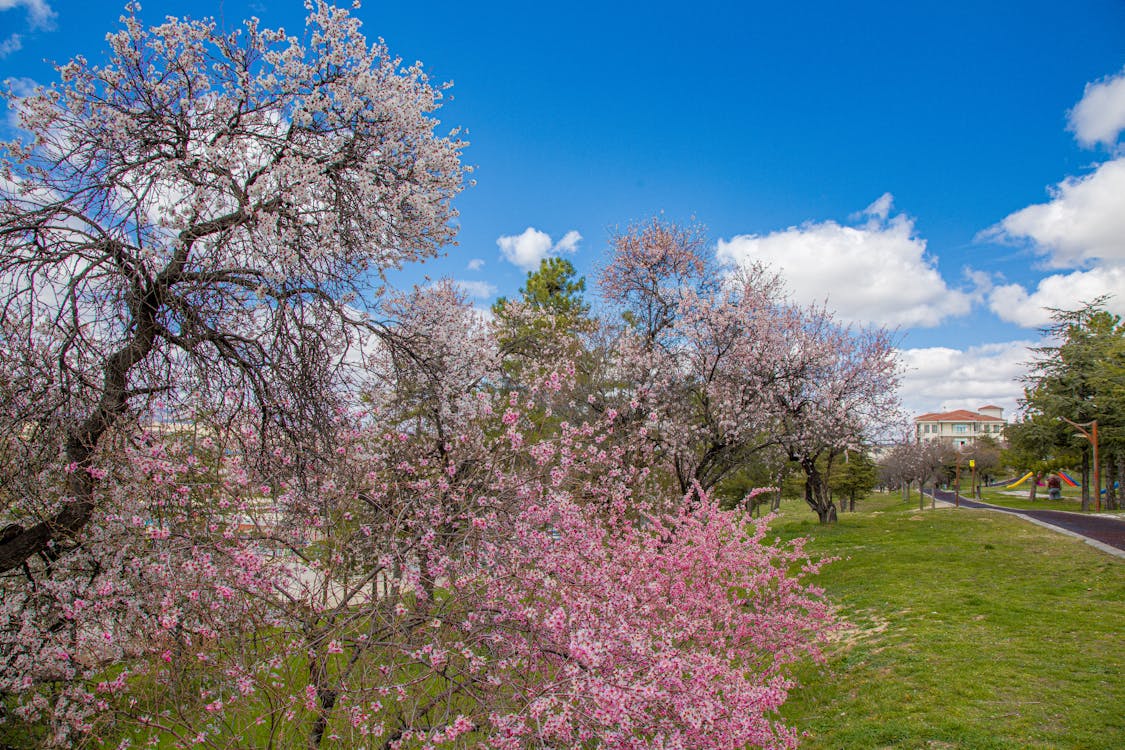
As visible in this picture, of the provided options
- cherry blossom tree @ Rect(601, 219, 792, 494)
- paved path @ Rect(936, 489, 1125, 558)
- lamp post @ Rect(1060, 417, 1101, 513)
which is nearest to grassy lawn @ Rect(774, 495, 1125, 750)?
paved path @ Rect(936, 489, 1125, 558)

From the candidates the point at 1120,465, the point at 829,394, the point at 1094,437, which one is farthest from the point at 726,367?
the point at 1120,465

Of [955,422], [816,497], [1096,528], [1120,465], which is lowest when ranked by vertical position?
[1096,528]

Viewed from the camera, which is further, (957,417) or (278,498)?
(957,417)

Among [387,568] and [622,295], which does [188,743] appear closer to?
[387,568]

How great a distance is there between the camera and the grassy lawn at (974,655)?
651 centimetres

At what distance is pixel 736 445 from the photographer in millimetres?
16328

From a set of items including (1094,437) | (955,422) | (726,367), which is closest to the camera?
(726,367)

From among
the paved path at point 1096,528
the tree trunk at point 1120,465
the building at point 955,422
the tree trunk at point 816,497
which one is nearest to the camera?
the paved path at point 1096,528

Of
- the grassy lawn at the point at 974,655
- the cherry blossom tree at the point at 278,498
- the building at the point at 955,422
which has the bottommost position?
the grassy lawn at the point at 974,655

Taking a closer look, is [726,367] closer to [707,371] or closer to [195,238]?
[707,371]

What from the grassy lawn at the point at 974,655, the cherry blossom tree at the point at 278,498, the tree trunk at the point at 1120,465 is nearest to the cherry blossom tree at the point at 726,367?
the grassy lawn at the point at 974,655

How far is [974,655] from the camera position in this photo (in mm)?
8469

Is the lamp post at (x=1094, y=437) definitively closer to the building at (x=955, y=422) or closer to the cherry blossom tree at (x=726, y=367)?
the cherry blossom tree at (x=726, y=367)

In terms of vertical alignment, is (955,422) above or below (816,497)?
above
